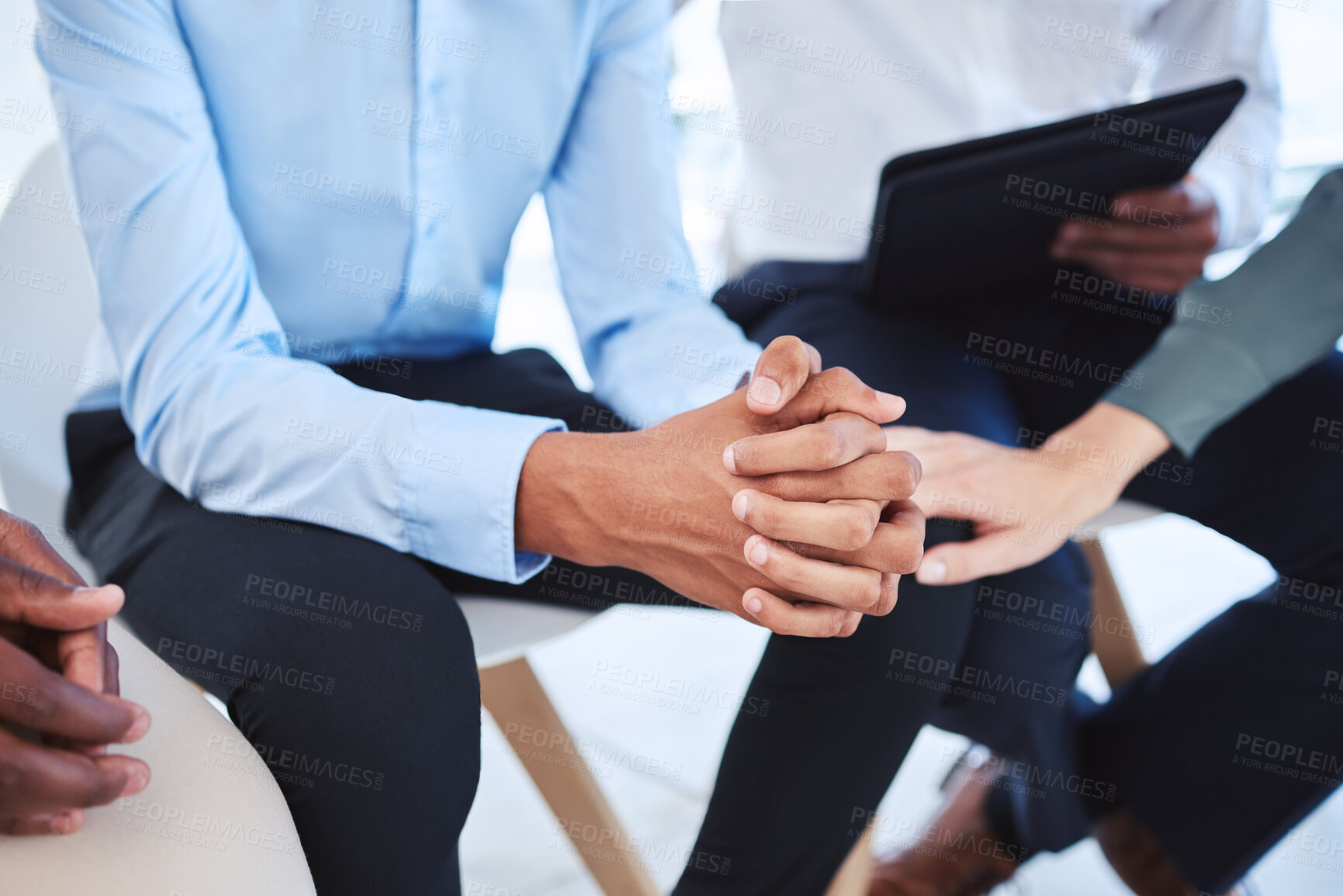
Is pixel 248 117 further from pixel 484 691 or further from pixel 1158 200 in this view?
pixel 1158 200

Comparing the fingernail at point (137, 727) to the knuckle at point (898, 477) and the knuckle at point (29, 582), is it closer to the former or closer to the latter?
the knuckle at point (29, 582)

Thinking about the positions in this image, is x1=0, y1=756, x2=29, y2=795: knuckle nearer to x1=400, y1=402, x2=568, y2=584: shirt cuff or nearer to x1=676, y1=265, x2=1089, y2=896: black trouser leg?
x1=400, y1=402, x2=568, y2=584: shirt cuff

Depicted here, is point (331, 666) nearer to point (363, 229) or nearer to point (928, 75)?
point (363, 229)

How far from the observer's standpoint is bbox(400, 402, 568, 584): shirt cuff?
61 cm

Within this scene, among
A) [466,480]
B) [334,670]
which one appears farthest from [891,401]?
[334,670]

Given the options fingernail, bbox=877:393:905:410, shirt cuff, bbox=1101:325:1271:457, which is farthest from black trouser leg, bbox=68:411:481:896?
shirt cuff, bbox=1101:325:1271:457

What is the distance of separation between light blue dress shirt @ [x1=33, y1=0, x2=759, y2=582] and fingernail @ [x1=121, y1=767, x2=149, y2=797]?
23 cm

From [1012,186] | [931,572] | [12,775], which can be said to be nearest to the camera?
[12,775]

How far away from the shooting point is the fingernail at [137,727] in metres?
0.43

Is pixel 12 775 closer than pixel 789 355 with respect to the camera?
Yes

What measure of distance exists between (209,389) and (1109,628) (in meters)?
1.03

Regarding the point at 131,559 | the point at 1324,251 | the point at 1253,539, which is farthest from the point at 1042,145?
the point at 131,559

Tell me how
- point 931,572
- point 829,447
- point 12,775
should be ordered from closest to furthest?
point 12,775 < point 829,447 < point 931,572

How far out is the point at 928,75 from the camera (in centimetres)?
112
